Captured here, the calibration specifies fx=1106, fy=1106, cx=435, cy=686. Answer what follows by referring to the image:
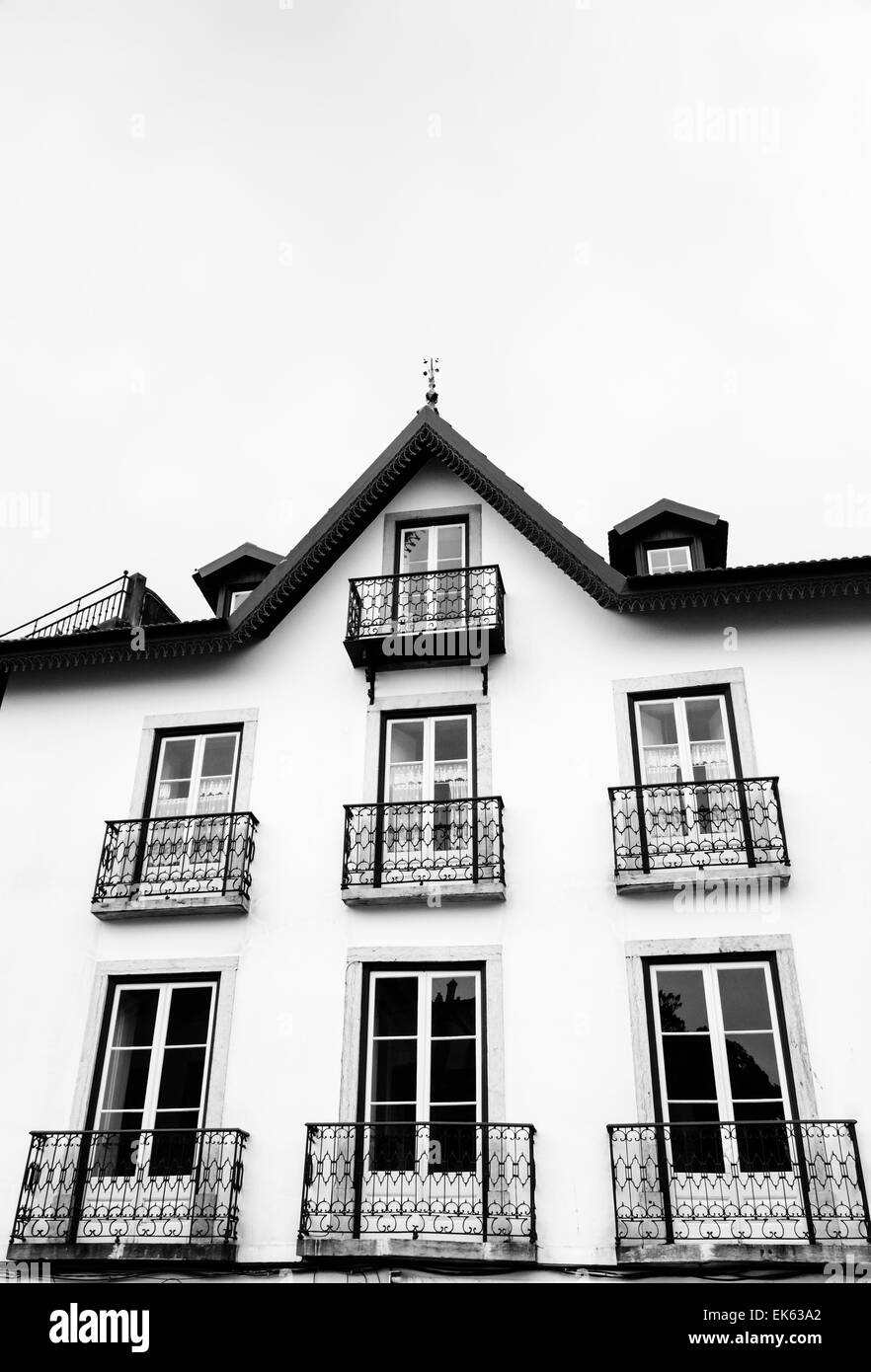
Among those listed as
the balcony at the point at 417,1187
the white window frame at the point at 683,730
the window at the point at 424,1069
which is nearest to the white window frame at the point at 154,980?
the balcony at the point at 417,1187

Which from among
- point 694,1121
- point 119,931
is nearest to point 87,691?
point 119,931

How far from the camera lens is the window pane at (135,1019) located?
13.4 metres

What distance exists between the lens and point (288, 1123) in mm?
12336

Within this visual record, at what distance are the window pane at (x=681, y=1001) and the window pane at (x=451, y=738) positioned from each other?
3.83m

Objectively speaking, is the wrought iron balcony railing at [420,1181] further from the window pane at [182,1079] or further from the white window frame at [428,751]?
the white window frame at [428,751]

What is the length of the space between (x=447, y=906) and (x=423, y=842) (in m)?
0.87

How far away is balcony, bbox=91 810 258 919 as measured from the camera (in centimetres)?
1362

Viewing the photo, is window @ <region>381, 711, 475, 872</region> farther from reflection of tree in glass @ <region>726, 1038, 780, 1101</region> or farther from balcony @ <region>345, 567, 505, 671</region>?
reflection of tree in glass @ <region>726, 1038, 780, 1101</region>

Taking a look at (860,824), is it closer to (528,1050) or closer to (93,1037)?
(528,1050)

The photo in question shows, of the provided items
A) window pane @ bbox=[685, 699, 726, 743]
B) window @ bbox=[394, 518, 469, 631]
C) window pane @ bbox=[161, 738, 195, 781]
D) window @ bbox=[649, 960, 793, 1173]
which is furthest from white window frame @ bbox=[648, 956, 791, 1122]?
window pane @ bbox=[161, 738, 195, 781]

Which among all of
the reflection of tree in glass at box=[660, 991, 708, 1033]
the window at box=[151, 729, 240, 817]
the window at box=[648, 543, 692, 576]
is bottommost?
the reflection of tree in glass at box=[660, 991, 708, 1033]

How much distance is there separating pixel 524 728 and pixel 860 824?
13.7 feet

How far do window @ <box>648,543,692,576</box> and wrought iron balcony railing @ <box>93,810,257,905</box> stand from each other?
6804 mm

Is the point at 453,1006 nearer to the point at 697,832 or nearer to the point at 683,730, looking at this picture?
the point at 697,832
